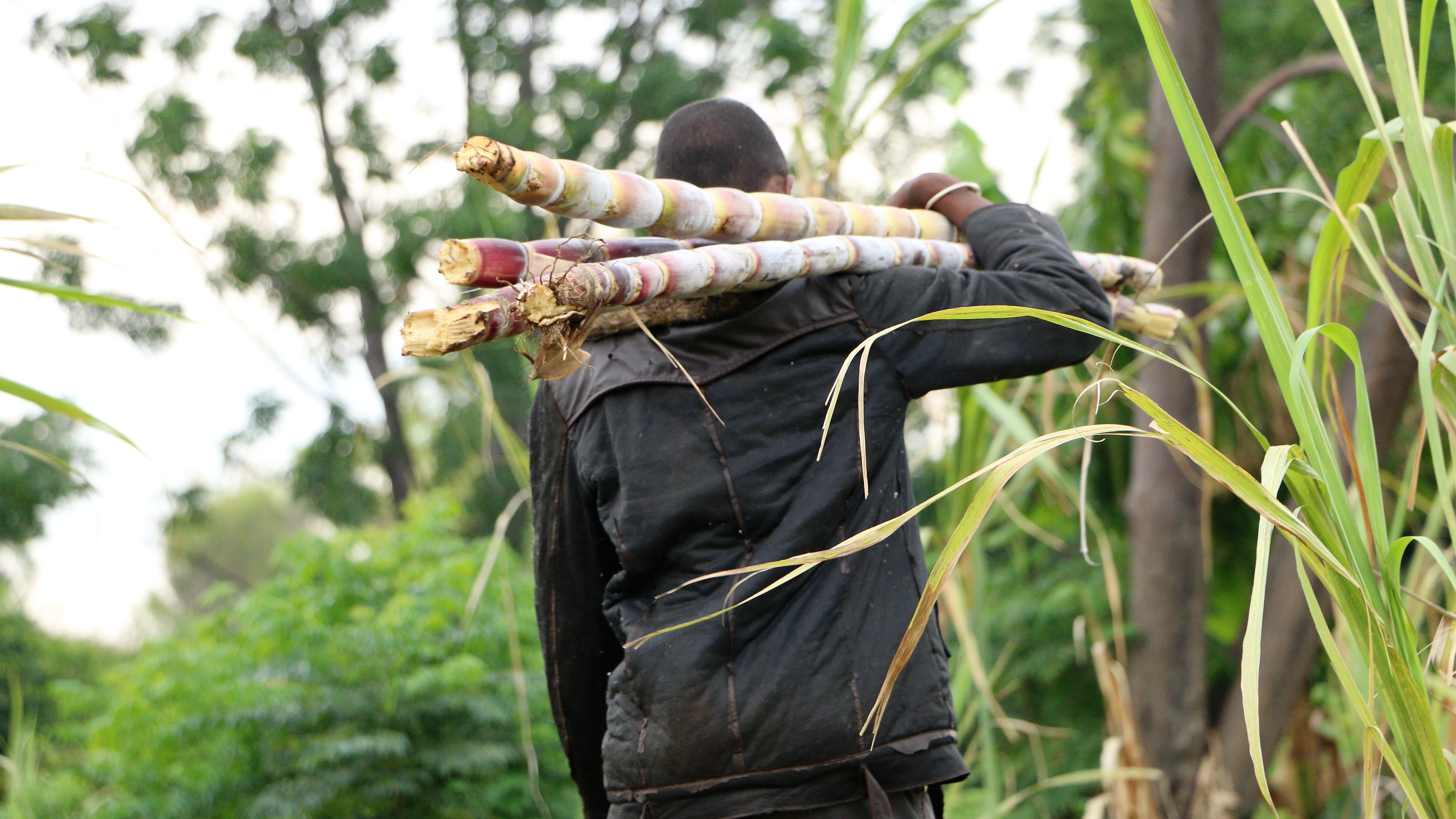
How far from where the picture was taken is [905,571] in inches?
49.9

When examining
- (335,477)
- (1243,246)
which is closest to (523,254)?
(1243,246)

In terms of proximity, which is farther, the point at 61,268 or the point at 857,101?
the point at 857,101

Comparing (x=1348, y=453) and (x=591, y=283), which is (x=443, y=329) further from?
(x=1348, y=453)

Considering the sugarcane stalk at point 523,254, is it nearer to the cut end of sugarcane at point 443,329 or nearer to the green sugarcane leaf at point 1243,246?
the cut end of sugarcane at point 443,329

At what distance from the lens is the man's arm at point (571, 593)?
1443 mm

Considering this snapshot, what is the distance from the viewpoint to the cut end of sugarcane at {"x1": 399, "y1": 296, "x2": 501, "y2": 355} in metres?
0.82

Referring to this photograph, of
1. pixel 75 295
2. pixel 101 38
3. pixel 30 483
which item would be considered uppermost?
pixel 101 38

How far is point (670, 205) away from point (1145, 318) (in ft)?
2.75

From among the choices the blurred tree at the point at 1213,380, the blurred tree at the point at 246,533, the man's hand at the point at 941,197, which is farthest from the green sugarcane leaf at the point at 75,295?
the blurred tree at the point at 246,533

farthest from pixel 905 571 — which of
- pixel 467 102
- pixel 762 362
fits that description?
pixel 467 102

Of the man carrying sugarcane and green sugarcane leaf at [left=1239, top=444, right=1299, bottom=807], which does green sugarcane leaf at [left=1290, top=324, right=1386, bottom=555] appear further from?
the man carrying sugarcane

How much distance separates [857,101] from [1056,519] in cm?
251

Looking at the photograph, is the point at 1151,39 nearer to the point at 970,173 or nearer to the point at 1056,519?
the point at 970,173

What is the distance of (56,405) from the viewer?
87 cm
